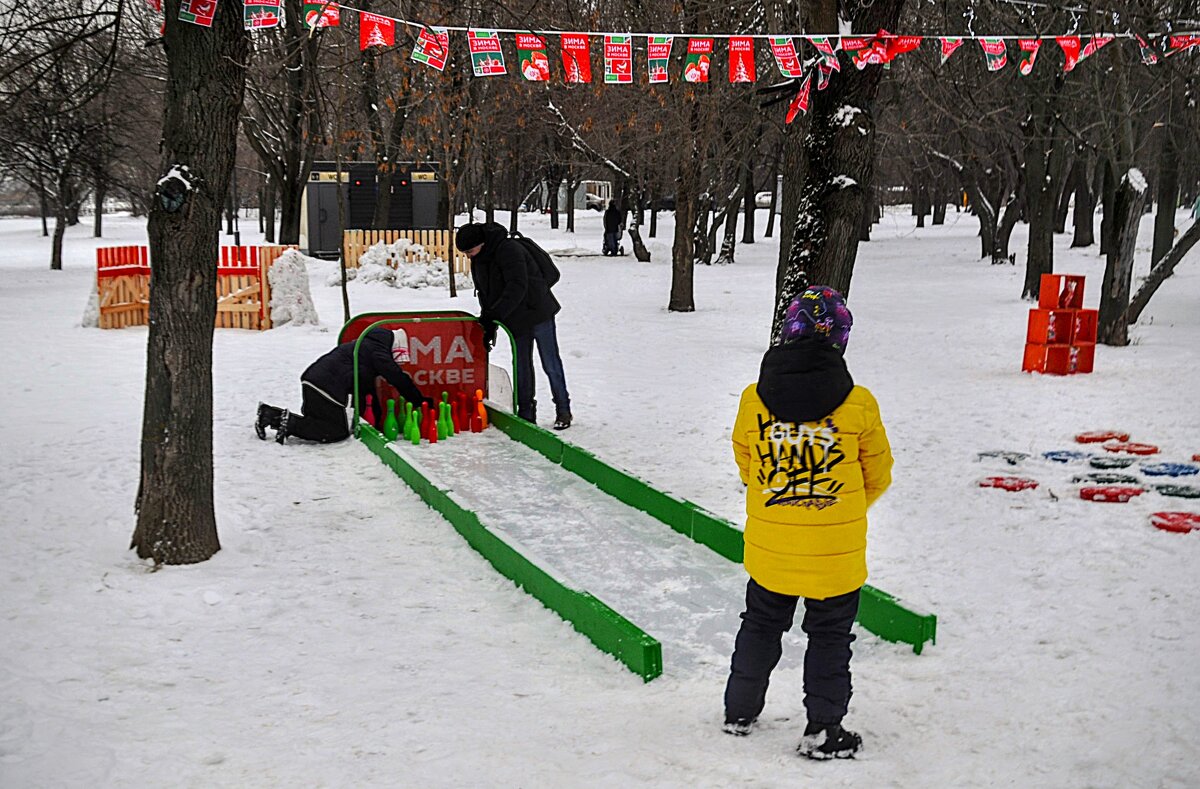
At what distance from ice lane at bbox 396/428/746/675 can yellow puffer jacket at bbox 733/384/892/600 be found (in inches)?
40.6

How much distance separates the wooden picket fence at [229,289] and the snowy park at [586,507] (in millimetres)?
59

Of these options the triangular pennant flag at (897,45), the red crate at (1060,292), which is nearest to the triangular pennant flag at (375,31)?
the triangular pennant flag at (897,45)

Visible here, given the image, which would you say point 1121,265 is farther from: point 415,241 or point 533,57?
point 415,241

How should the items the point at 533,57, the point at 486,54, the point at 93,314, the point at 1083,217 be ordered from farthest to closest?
1. the point at 1083,217
2. the point at 93,314
3. the point at 533,57
4. the point at 486,54

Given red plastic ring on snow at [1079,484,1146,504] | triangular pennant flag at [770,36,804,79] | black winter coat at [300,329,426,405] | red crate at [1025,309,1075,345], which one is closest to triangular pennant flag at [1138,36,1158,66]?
red crate at [1025,309,1075,345]

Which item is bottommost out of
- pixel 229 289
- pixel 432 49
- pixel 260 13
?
pixel 229 289

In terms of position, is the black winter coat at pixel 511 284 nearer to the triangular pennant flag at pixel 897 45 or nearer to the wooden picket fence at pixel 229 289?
the triangular pennant flag at pixel 897 45

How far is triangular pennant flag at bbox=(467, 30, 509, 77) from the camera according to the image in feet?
30.7

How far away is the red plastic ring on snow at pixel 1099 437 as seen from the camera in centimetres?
849

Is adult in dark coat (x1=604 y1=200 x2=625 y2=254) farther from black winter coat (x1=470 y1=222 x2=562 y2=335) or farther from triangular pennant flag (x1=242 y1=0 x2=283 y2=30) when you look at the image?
triangular pennant flag (x1=242 y1=0 x2=283 y2=30)

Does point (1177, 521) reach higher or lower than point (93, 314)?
lower

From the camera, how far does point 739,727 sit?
155 inches

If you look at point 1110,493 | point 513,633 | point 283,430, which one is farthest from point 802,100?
point 513,633

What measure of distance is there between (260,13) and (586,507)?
358 cm
